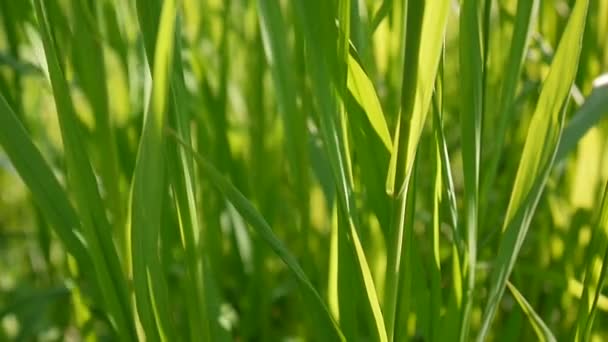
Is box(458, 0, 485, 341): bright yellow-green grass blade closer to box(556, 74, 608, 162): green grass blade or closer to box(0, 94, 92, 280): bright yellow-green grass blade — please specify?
box(556, 74, 608, 162): green grass blade

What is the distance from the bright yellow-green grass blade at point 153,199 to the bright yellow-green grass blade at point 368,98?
0.39ft

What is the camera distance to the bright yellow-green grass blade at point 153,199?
1.56 feet

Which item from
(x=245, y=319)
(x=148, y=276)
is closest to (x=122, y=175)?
(x=245, y=319)

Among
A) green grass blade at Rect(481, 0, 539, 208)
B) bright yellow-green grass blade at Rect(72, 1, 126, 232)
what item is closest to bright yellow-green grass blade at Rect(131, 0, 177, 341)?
bright yellow-green grass blade at Rect(72, 1, 126, 232)

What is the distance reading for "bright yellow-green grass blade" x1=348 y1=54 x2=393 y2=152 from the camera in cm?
55

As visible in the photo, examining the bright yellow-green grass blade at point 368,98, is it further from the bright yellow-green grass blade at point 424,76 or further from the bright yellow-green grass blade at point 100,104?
the bright yellow-green grass blade at point 100,104

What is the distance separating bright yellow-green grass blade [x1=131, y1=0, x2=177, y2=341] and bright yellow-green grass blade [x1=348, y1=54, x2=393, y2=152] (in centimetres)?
12

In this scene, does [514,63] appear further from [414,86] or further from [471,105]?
[414,86]

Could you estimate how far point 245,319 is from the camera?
103 centimetres

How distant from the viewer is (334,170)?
552 mm

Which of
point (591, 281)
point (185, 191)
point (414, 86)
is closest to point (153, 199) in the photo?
point (185, 191)

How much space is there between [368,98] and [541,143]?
0.35 ft

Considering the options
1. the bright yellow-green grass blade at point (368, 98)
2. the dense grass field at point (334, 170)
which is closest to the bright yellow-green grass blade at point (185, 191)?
the dense grass field at point (334, 170)

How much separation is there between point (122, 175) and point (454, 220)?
49cm
